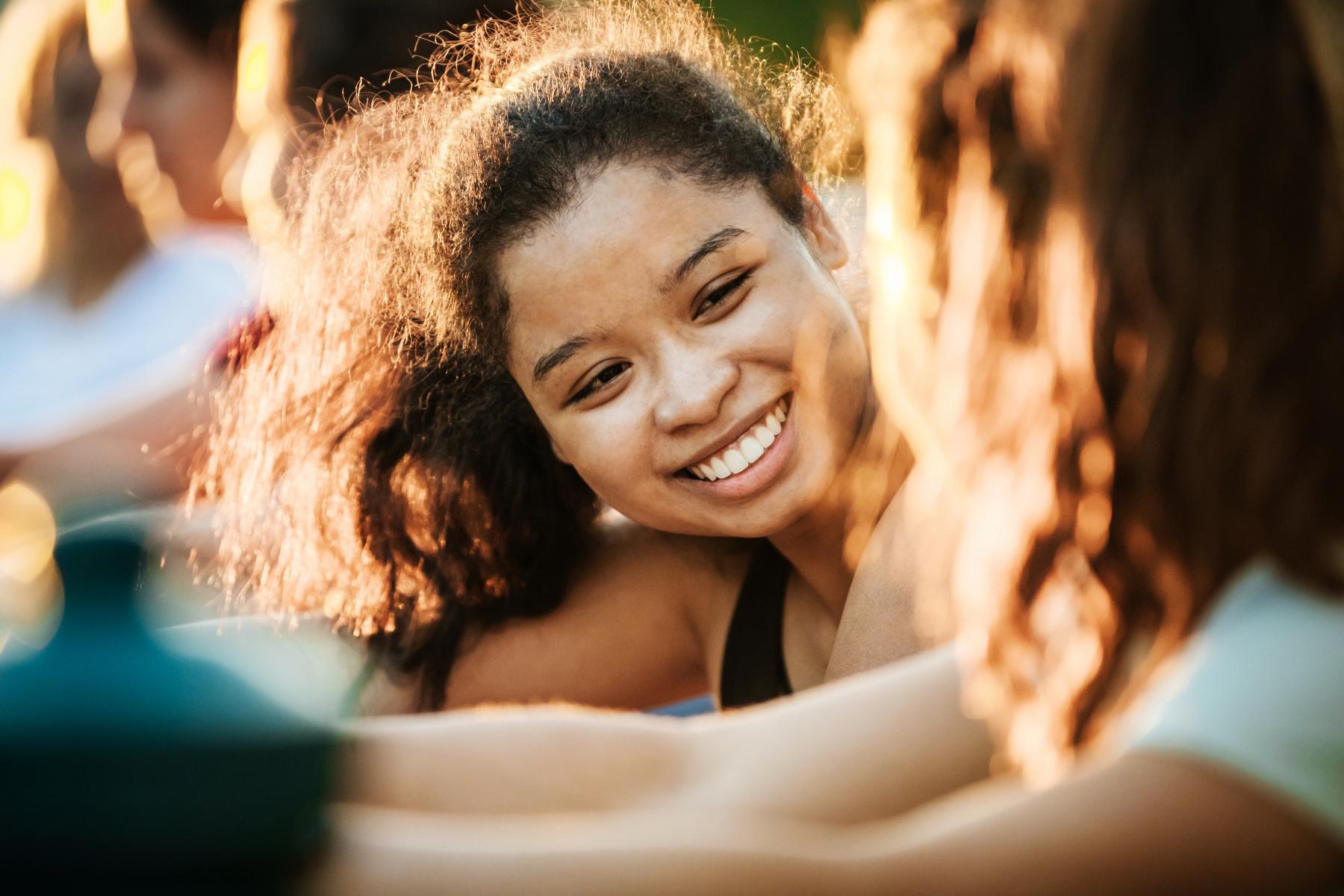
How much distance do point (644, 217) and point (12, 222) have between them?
0.79m

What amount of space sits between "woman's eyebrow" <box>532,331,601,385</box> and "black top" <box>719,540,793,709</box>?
36 centimetres

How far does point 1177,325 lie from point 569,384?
0.74 metres

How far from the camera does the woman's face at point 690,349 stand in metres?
1.26

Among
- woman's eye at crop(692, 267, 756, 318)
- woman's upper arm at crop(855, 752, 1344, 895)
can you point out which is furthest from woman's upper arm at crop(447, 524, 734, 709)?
woman's upper arm at crop(855, 752, 1344, 895)

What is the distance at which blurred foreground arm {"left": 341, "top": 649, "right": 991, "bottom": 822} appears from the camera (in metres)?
0.86

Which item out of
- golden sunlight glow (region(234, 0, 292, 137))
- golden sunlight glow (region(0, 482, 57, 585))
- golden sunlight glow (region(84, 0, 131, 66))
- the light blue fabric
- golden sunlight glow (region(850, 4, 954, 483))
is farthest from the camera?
golden sunlight glow (region(84, 0, 131, 66))

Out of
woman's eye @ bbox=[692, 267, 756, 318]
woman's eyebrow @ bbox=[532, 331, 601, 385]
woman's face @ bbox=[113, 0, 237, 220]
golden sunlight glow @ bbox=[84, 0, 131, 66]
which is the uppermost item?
golden sunlight glow @ bbox=[84, 0, 131, 66]

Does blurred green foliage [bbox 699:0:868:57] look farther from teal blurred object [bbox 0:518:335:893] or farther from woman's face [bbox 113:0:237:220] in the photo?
teal blurred object [bbox 0:518:335:893]

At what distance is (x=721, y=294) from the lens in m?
1.28

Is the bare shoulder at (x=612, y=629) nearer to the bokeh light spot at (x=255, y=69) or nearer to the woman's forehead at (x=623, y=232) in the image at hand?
the woman's forehead at (x=623, y=232)

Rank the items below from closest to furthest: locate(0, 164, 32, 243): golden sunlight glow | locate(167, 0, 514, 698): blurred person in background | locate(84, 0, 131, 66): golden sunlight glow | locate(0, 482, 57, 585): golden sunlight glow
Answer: locate(0, 482, 57, 585): golden sunlight glow → locate(0, 164, 32, 243): golden sunlight glow → locate(167, 0, 514, 698): blurred person in background → locate(84, 0, 131, 66): golden sunlight glow

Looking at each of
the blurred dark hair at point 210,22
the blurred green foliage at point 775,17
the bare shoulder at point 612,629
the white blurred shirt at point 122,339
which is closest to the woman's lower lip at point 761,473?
the bare shoulder at point 612,629

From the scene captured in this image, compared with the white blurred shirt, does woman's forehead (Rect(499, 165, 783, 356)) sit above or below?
above

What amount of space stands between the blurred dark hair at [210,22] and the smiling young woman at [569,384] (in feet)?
1.96
